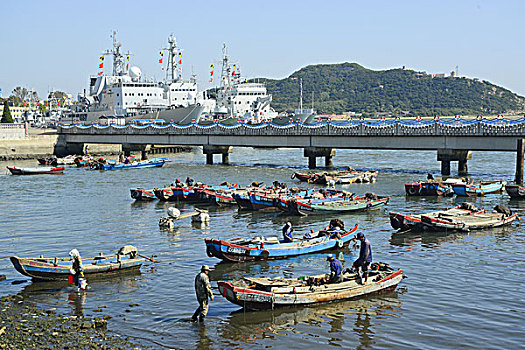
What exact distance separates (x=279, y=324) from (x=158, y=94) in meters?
95.9

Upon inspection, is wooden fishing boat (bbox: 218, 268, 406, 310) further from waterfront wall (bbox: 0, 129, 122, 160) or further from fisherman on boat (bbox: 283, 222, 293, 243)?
waterfront wall (bbox: 0, 129, 122, 160)

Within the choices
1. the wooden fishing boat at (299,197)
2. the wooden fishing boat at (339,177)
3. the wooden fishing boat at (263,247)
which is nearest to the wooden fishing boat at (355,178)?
the wooden fishing boat at (339,177)

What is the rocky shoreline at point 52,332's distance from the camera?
1697 cm

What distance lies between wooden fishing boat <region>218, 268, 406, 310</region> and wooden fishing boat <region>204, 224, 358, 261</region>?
5489 mm

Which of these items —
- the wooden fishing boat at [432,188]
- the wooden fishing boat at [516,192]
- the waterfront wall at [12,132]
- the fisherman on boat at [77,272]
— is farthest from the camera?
the waterfront wall at [12,132]

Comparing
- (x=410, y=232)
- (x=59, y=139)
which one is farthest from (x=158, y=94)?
(x=410, y=232)

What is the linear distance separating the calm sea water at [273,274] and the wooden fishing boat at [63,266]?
498 mm

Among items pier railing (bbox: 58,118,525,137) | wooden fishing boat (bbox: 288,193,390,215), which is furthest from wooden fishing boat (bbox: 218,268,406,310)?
pier railing (bbox: 58,118,525,137)

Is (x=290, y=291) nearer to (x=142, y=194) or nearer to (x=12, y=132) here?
(x=142, y=194)

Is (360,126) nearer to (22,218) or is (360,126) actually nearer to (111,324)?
(22,218)

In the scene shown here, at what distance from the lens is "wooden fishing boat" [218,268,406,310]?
19.7 metres

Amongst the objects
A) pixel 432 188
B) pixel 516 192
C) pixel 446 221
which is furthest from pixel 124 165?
→ pixel 446 221

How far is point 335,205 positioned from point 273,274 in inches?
599

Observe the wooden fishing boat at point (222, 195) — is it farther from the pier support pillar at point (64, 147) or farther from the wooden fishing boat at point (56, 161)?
the pier support pillar at point (64, 147)
